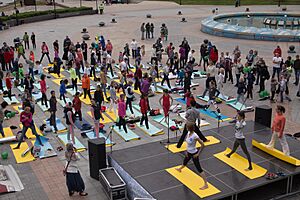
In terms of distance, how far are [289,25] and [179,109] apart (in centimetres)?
2484

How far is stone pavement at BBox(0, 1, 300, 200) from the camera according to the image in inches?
512

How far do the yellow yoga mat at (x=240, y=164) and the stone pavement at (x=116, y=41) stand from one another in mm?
3415

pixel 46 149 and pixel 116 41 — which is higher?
pixel 116 41

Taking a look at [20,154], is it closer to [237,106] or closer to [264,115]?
[264,115]

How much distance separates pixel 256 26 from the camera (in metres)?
40.7

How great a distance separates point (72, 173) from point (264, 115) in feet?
23.5

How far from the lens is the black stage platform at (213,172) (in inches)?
450

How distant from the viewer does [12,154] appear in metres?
15.0

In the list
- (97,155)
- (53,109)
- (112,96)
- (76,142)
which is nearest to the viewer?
(97,155)

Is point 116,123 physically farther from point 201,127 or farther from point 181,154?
point 181,154

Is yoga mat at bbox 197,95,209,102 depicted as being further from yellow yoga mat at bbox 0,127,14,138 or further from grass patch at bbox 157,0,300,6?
grass patch at bbox 157,0,300,6

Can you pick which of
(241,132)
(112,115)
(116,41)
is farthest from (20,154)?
(116,41)

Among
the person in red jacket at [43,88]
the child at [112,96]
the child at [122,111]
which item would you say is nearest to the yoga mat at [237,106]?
the child at [112,96]

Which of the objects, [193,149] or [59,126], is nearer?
[193,149]
